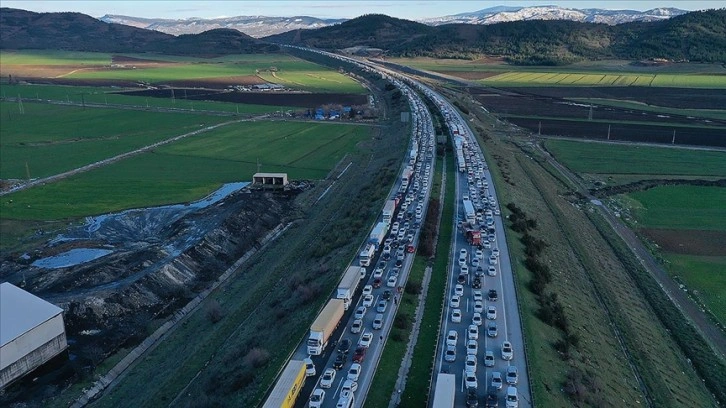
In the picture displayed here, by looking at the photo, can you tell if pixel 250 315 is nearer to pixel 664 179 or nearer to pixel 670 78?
pixel 664 179

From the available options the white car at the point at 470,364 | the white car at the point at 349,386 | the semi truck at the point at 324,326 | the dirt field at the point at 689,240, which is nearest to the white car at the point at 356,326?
the semi truck at the point at 324,326

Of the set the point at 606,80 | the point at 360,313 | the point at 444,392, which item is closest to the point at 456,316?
the point at 360,313

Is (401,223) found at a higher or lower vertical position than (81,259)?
higher

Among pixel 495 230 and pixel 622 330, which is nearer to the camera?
→ pixel 622 330

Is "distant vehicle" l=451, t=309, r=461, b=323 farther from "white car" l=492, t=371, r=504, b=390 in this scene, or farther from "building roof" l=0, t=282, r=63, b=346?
"building roof" l=0, t=282, r=63, b=346

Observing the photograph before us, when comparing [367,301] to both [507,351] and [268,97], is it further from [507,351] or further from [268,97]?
[268,97]

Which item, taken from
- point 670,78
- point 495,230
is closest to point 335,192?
point 495,230
